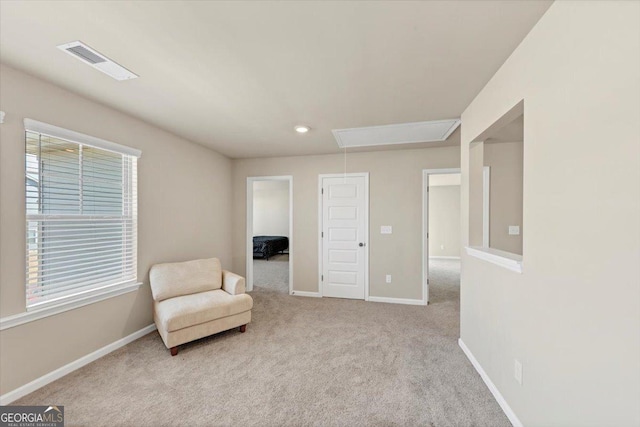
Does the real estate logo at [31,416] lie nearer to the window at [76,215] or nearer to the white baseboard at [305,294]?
the window at [76,215]

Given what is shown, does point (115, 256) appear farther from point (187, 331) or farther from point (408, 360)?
point (408, 360)

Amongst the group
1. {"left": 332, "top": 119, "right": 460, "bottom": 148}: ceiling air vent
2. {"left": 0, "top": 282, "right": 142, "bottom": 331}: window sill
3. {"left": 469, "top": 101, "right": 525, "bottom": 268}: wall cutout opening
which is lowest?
{"left": 0, "top": 282, "right": 142, "bottom": 331}: window sill

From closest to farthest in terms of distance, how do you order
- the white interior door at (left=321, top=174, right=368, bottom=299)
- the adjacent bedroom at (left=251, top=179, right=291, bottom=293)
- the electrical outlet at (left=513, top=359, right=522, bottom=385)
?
the electrical outlet at (left=513, top=359, right=522, bottom=385) < the white interior door at (left=321, top=174, right=368, bottom=299) < the adjacent bedroom at (left=251, top=179, right=291, bottom=293)

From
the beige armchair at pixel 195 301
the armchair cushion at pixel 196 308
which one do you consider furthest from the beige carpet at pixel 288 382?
the armchair cushion at pixel 196 308

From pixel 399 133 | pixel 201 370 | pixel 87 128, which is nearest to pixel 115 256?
pixel 87 128

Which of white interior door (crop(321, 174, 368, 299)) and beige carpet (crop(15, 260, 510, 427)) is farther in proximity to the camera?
white interior door (crop(321, 174, 368, 299))

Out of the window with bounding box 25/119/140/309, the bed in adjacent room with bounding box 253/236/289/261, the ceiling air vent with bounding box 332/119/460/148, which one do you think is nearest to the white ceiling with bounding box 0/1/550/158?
the ceiling air vent with bounding box 332/119/460/148

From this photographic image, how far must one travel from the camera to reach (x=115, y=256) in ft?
8.84

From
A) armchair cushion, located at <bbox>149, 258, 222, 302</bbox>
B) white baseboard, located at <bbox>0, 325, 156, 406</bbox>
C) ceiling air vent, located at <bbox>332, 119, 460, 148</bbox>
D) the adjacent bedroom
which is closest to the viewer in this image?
white baseboard, located at <bbox>0, 325, 156, 406</bbox>

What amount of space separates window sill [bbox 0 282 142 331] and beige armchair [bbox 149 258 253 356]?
0.27 metres

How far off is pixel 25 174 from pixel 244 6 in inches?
83.6

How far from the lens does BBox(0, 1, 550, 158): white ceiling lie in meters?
1.38

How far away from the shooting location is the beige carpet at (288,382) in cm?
177

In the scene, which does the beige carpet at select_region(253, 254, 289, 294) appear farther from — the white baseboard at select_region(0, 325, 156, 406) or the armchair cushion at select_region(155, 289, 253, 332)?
the white baseboard at select_region(0, 325, 156, 406)
